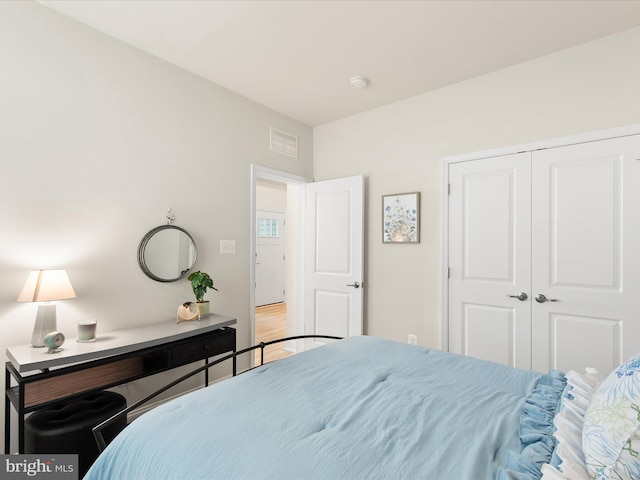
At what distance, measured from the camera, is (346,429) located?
1.04m

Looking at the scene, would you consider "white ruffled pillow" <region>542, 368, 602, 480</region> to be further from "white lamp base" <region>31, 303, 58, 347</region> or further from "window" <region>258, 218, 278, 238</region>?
"window" <region>258, 218, 278, 238</region>

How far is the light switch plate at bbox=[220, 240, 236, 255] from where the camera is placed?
3086mm

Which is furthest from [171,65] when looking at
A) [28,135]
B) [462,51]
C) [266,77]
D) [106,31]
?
[462,51]

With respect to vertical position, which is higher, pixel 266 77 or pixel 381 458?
pixel 266 77

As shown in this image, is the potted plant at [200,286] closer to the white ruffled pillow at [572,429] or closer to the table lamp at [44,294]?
the table lamp at [44,294]

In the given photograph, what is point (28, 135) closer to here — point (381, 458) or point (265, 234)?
point (381, 458)

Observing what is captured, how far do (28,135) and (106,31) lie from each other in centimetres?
91

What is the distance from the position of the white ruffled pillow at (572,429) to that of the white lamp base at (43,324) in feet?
7.74

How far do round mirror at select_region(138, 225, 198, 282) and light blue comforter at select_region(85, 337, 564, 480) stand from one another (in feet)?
5.06

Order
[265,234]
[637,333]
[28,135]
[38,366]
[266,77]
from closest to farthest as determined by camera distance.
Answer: [38,366]
[28,135]
[637,333]
[266,77]
[265,234]

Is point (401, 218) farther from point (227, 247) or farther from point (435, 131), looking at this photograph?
point (227, 247)

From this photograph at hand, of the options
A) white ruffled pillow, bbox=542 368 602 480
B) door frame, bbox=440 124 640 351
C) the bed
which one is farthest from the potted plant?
white ruffled pillow, bbox=542 368 602 480

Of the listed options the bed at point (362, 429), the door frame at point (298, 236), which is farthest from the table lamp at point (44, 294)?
the door frame at point (298, 236)

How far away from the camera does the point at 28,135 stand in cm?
202
